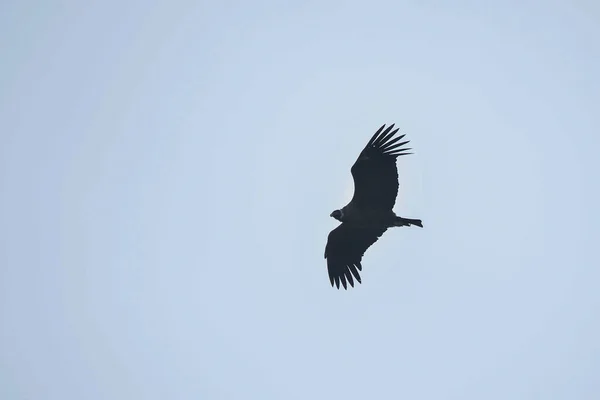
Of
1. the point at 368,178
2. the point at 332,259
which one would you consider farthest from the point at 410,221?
the point at 332,259

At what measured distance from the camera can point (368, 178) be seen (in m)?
21.1

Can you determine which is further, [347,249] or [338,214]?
[347,249]

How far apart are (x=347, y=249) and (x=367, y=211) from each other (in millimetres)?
2039

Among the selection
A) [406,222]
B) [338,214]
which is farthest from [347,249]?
[406,222]

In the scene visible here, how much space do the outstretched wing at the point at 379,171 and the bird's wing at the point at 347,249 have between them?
1.63m

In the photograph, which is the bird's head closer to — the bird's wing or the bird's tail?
the bird's wing

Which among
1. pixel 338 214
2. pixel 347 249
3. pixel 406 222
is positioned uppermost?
pixel 338 214

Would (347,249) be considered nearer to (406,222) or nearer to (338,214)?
(338,214)

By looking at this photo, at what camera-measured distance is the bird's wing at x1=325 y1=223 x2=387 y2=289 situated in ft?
75.7

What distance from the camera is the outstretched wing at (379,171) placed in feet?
68.1

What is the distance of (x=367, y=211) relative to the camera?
21.9m

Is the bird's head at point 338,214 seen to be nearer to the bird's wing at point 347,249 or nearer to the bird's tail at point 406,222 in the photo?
the bird's wing at point 347,249

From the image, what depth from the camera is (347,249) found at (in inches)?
926

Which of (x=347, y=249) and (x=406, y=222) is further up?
(x=347, y=249)
